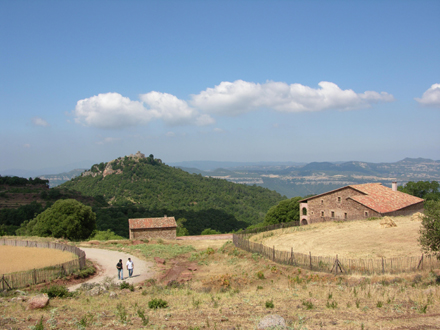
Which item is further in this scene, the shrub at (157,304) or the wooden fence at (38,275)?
the wooden fence at (38,275)

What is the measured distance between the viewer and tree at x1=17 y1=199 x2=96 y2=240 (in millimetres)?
41312

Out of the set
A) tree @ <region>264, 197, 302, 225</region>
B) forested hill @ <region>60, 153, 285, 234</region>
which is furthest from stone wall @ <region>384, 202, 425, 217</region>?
forested hill @ <region>60, 153, 285, 234</region>

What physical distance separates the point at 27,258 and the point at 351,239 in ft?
87.2

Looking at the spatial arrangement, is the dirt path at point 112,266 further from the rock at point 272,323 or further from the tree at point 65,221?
the tree at point 65,221

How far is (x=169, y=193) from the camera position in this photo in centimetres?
10738

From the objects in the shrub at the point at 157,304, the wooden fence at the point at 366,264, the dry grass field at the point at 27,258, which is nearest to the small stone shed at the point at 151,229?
the dry grass field at the point at 27,258

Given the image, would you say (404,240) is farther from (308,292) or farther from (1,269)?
(1,269)

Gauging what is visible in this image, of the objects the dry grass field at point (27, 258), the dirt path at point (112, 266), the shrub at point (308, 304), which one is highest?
the shrub at point (308, 304)

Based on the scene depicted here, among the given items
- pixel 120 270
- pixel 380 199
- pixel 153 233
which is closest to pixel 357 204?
pixel 380 199

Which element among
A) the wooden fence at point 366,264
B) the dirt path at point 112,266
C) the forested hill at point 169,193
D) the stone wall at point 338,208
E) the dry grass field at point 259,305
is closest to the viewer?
the dry grass field at point 259,305

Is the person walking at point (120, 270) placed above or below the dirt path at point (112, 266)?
above

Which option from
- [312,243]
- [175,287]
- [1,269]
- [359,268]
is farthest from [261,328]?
[312,243]

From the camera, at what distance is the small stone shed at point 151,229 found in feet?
149

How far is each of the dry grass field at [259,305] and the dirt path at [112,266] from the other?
2.61 m
